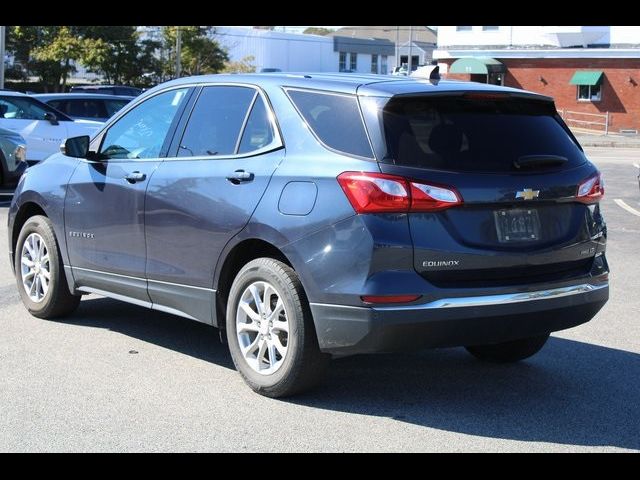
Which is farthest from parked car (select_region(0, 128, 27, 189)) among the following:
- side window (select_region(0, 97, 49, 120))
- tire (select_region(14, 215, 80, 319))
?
tire (select_region(14, 215, 80, 319))

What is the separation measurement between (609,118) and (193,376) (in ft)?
157

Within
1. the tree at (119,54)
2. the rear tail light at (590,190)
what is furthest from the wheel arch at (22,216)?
the tree at (119,54)

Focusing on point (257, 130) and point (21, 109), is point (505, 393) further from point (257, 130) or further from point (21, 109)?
point (21, 109)

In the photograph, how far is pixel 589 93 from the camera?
5181cm

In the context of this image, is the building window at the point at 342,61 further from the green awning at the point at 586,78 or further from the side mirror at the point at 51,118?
the side mirror at the point at 51,118

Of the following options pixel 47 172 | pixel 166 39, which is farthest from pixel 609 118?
pixel 47 172

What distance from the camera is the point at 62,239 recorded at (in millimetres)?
7227

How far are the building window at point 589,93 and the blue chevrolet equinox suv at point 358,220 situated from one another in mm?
47465

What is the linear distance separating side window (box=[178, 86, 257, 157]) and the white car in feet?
40.3

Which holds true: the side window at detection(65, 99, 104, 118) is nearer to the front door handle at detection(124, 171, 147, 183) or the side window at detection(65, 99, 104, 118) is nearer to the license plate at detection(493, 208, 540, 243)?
the front door handle at detection(124, 171, 147, 183)

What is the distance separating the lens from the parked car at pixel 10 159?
52.2ft
